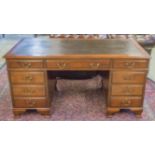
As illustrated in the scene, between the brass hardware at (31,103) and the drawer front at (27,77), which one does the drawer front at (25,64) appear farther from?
the brass hardware at (31,103)

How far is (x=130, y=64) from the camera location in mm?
1679

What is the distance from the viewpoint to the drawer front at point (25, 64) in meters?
1.68

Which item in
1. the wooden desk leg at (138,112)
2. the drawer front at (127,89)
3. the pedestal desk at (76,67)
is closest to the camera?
the pedestal desk at (76,67)

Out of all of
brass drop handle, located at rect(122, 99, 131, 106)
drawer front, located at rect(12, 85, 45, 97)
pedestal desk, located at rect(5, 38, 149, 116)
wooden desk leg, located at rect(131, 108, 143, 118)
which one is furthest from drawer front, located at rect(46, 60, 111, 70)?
wooden desk leg, located at rect(131, 108, 143, 118)

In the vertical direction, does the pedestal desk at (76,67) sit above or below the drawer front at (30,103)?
above

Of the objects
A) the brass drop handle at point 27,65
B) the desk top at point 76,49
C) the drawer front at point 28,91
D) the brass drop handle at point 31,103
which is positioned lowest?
the brass drop handle at point 31,103

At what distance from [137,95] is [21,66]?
0.94m

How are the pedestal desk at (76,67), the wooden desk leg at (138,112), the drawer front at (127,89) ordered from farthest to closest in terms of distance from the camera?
1. the wooden desk leg at (138,112)
2. the drawer front at (127,89)
3. the pedestal desk at (76,67)

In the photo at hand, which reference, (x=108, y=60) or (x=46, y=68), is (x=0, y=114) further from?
(x=108, y=60)

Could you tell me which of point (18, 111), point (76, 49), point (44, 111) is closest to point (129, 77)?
point (76, 49)

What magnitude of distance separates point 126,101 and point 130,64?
33cm

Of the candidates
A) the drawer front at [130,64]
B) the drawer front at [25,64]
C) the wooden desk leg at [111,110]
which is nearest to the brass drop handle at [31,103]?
the drawer front at [25,64]

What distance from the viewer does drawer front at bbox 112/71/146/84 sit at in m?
1.72

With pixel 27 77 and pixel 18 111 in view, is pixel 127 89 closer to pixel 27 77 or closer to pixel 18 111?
→ pixel 27 77
